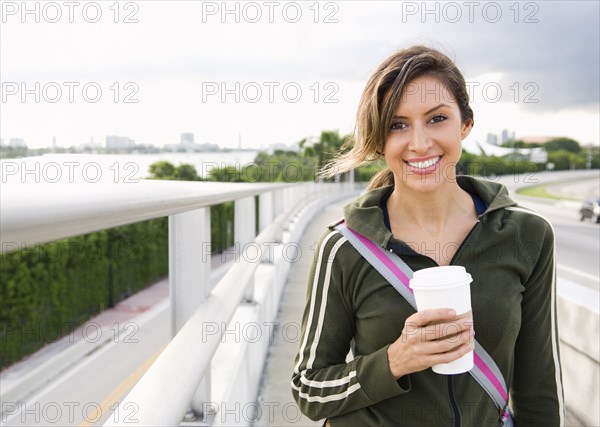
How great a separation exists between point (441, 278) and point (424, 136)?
0.55 metres

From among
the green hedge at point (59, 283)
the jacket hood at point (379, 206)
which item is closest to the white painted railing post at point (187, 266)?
the jacket hood at point (379, 206)

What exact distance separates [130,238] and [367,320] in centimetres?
1164

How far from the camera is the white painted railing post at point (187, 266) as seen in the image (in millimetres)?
2182

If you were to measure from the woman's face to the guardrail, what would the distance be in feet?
2.33

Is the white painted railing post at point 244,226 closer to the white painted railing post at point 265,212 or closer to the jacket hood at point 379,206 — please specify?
the white painted railing post at point 265,212

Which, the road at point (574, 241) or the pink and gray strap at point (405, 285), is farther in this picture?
the road at point (574, 241)

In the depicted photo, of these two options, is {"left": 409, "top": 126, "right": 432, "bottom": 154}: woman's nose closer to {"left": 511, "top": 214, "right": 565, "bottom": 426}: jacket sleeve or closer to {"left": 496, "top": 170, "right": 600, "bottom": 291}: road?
{"left": 511, "top": 214, "right": 565, "bottom": 426}: jacket sleeve

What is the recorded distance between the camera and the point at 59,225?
882 mm

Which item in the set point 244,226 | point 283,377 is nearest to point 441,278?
point 283,377

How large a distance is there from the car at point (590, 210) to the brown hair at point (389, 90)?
40.0ft

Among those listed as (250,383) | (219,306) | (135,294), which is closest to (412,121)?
(219,306)

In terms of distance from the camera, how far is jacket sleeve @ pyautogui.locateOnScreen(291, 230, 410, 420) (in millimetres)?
1860

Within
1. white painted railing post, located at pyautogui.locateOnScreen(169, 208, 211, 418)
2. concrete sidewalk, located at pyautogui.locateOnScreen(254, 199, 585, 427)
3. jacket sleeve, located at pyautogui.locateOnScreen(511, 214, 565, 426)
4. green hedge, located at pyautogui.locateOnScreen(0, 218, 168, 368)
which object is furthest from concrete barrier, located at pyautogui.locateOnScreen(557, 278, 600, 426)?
green hedge, located at pyautogui.locateOnScreen(0, 218, 168, 368)

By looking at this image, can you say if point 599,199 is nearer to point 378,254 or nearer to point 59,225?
point 378,254
